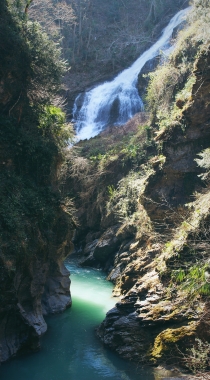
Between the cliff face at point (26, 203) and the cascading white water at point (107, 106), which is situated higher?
the cascading white water at point (107, 106)

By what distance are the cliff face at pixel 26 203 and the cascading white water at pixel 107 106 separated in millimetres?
16925

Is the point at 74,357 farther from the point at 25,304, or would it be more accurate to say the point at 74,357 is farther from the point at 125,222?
the point at 125,222

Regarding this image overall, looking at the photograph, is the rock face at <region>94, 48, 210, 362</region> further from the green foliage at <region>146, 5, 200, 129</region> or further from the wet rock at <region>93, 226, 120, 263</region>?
the green foliage at <region>146, 5, 200, 129</region>

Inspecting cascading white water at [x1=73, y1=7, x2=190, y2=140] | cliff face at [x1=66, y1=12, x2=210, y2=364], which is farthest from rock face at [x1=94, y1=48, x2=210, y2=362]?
cascading white water at [x1=73, y1=7, x2=190, y2=140]

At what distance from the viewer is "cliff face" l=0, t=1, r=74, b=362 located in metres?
10.4

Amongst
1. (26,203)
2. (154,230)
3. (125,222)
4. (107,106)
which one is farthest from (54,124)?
(107,106)

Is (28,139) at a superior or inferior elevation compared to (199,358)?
superior

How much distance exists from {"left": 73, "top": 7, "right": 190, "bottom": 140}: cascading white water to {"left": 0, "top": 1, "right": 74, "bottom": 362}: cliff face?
16.9m

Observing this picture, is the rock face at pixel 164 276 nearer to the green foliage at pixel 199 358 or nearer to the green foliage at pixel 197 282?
the green foliage at pixel 199 358

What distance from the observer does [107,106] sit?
34156 millimetres

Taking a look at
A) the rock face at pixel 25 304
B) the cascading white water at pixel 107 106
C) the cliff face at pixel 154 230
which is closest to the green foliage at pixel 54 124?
the cliff face at pixel 154 230

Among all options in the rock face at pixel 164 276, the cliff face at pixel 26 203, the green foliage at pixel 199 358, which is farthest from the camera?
the cliff face at pixel 26 203

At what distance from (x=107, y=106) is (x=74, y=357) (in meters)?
26.7

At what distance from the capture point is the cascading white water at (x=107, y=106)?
33.3m
